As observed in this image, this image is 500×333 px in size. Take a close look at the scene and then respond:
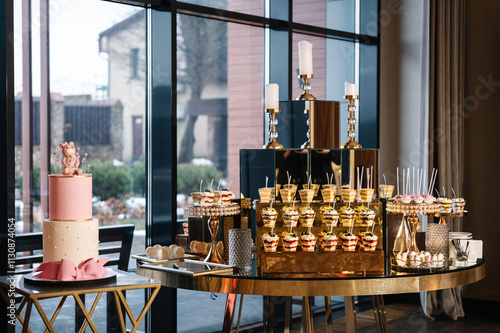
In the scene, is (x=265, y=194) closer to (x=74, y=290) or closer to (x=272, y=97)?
(x=272, y=97)

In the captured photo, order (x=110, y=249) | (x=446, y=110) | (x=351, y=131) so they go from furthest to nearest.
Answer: (x=446, y=110) < (x=110, y=249) < (x=351, y=131)

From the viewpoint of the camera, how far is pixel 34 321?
361 centimetres

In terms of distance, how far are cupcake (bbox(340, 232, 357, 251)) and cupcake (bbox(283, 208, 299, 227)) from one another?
8.6 inches

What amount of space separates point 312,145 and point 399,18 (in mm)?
2863

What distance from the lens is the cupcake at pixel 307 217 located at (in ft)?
10.1

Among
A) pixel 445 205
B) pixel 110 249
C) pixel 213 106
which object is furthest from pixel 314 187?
pixel 213 106

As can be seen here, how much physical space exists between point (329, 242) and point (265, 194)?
0.38 meters

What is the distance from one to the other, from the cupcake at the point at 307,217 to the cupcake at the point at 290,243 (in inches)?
4.6

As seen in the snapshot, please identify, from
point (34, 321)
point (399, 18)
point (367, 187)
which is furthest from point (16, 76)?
point (399, 18)

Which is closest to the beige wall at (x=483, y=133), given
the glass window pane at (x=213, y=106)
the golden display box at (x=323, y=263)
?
the glass window pane at (x=213, y=106)

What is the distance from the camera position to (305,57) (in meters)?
3.32

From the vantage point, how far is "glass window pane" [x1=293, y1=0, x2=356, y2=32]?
5125 mm

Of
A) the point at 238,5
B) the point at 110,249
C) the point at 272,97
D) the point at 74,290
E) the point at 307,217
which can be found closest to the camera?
the point at 74,290

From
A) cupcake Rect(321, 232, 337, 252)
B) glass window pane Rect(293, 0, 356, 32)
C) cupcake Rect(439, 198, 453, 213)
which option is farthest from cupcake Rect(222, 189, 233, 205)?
glass window pane Rect(293, 0, 356, 32)
